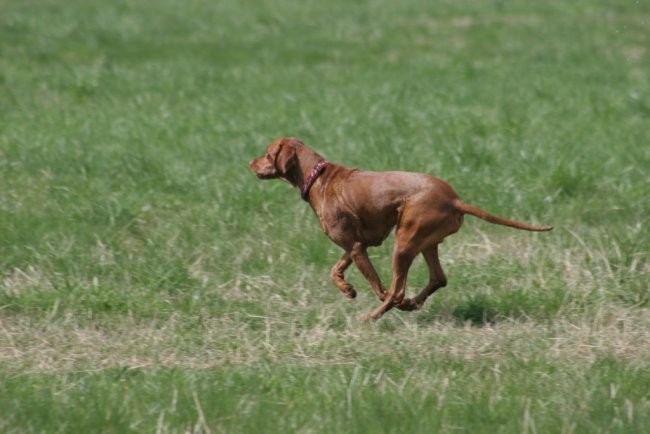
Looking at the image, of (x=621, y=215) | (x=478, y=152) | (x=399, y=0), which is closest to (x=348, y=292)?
(x=621, y=215)

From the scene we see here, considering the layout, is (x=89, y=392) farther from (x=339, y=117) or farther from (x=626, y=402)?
(x=339, y=117)

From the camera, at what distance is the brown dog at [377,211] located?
596cm

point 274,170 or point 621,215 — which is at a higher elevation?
point 274,170

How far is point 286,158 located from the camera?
641 cm

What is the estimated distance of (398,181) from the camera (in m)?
6.06

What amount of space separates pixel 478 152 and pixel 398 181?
9.90 feet

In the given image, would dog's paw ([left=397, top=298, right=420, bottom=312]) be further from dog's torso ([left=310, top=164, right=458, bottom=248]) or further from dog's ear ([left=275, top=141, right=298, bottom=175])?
dog's ear ([left=275, top=141, right=298, bottom=175])

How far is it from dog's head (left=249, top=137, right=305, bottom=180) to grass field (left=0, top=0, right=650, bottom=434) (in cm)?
69

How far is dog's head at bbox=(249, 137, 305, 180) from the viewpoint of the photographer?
6.42 meters

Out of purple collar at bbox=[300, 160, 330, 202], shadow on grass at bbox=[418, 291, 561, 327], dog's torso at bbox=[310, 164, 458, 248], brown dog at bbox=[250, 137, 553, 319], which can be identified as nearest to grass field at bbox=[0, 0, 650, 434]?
shadow on grass at bbox=[418, 291, 561, 327]

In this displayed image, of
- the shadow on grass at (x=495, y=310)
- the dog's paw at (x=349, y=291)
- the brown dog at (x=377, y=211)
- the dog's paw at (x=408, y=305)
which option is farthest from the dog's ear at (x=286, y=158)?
the shadow on grass at (x=495, y=310)

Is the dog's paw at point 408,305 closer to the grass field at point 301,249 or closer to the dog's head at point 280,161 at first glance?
the grass field at point 301,249

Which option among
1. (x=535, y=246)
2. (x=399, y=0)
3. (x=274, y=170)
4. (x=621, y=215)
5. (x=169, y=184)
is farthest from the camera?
(x=399, y=0)

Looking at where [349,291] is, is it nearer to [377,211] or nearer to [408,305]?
[408,305]
